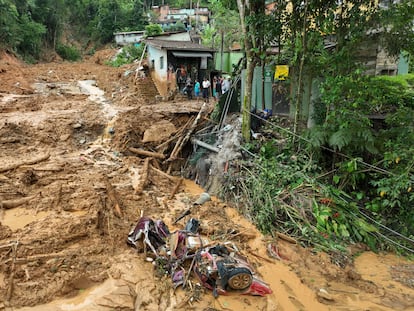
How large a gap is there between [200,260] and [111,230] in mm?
2707

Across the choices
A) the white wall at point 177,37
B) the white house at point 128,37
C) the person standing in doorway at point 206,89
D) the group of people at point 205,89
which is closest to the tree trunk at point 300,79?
the group of people at point 205,89

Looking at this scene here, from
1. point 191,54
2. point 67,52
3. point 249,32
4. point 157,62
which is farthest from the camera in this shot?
point 67,52

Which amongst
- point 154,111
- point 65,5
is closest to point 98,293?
point 154,111

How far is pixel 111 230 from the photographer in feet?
26.5

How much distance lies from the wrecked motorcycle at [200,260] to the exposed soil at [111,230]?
0.20 m

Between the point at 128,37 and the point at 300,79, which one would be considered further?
the point at 128,37

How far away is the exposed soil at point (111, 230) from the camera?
6.19 m

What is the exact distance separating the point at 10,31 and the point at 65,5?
1248 cm

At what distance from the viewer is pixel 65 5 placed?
34688 millimetres

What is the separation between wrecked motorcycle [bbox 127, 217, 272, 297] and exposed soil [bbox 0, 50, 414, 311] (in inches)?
7.9

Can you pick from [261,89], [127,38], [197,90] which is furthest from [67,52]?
[261,89]

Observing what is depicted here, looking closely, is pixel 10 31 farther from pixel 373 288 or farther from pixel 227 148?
pixel 373 288

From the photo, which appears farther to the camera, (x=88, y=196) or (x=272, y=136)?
(x=272, y=136)

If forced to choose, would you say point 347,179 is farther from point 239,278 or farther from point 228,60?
point 228,60
